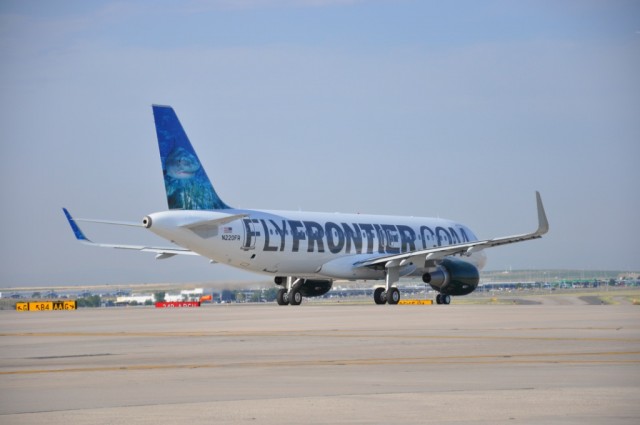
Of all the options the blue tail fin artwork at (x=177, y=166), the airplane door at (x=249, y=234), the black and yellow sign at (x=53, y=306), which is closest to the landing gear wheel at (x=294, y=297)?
the airplane door at (x=249, y=234)

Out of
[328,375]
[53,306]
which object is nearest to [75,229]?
[53,306]

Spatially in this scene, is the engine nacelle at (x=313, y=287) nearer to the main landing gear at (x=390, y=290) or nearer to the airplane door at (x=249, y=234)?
the main landing gear at (x=390, y=290)

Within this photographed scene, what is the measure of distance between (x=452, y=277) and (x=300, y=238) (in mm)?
8116

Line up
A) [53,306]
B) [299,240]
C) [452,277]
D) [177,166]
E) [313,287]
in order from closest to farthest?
[177,166] < [299,240] < [452,277] < [313,287] < [53,306]

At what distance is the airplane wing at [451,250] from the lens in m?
46.9

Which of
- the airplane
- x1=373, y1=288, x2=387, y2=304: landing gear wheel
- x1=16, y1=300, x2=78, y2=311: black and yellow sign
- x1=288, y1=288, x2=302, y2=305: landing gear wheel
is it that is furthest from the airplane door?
x1=16, y1=300, x2=78, y2=311: black and yellow sign

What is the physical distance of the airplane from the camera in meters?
46.8

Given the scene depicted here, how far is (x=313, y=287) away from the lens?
55844mm

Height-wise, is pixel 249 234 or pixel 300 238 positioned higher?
pixel 249 234

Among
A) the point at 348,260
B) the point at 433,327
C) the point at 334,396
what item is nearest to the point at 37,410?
the point at 334,396

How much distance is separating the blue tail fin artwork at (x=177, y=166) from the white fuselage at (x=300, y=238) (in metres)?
0.92

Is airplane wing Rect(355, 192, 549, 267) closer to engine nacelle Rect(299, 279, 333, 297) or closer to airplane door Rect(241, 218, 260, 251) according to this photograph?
engine nacelle Rect(299, 279, 333, 297)

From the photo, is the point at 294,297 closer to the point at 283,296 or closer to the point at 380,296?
the point at 283,296

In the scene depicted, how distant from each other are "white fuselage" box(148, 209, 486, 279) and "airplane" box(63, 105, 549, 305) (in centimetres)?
4
